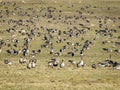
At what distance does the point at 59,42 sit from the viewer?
63.7 meters

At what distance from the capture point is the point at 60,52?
5500 centimetres

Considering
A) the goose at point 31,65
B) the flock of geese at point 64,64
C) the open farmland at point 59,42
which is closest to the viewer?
the open farmland at point 59,42

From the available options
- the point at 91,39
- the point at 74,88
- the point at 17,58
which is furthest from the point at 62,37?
the point at 74,88

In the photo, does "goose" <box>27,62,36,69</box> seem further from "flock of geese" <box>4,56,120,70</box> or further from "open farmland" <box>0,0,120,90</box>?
"open farmland" <box>0,0,120,90</box>

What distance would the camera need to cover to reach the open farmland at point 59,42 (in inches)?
1512

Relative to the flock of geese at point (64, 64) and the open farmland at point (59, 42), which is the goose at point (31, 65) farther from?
the open farmland at point (59, 42)

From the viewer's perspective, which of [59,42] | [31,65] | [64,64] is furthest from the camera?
[59,42]

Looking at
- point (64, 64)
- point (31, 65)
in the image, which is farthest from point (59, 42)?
point (31, 65)

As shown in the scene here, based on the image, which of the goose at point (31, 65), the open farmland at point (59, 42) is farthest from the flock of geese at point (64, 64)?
the open farmland at point (59, 42)

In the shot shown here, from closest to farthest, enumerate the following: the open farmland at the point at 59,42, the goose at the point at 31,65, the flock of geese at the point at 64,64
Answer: the open farmland at the point at 59,42
the goose at the point at 31,65
the flock of geese at the point at 64,64

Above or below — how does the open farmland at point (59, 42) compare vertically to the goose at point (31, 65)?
below

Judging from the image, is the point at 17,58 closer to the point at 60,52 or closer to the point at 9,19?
the point at 60,52

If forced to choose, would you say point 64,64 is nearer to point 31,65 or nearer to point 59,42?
point 31,65

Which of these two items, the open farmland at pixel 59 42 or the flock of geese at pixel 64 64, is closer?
the open farmland at pixel 59 42
